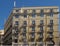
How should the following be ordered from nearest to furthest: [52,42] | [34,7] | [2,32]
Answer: [52,42] < [34,7] < [2,32]

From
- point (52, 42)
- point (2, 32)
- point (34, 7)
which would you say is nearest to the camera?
point (52, 42)

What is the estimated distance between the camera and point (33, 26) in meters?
6.92

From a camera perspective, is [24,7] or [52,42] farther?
[24,7]

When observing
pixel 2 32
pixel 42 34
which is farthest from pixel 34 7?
pixel 2 32

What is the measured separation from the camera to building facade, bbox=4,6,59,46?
6770 millimetres

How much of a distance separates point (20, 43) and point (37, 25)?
0.91 m

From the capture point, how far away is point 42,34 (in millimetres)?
6934

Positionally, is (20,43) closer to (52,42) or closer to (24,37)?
(24,37)

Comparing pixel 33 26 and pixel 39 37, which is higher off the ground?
pixel 33 26

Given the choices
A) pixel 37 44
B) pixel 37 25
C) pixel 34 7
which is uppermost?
pixel 34 7

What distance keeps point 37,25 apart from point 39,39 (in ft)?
1.71

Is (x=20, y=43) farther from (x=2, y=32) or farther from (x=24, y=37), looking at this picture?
(x=2, y=32)

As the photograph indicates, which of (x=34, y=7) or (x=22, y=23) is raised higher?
(x=34, y=7)

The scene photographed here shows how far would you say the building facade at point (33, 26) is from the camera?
22.2 ft
